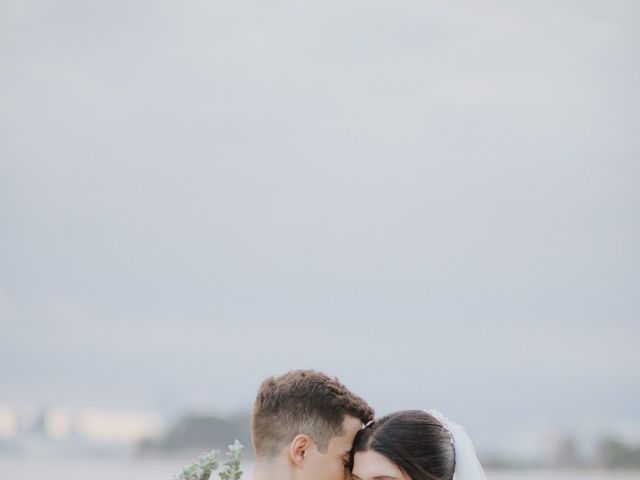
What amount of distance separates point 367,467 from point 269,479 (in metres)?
0.38

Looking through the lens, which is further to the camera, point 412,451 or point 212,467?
point 412,451

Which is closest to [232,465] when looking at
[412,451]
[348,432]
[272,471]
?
[272,471]

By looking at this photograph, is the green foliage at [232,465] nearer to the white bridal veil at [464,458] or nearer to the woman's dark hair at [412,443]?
the woman's dark hair at [412,443]

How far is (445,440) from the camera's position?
447cm

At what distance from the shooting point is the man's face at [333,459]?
14.0ft

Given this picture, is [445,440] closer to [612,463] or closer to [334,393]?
[334,393]

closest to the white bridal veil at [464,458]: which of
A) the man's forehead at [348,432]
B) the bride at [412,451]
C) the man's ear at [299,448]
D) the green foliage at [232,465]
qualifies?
the bride at [412,451]

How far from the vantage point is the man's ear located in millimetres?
4242

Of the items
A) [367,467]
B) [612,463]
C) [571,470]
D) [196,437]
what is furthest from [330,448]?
[612,463]

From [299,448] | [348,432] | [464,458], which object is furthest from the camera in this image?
[464,458]

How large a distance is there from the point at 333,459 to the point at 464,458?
1.89ft

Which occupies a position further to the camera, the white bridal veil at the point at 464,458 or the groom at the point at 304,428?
the white bridal veil at the point at 464,458

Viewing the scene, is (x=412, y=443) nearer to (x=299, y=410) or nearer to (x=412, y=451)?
(x=412, y=451)

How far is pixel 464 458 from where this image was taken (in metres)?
4.51
